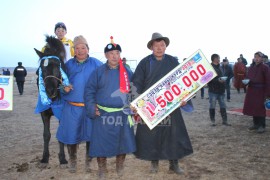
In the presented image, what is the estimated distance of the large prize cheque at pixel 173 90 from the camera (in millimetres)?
4219

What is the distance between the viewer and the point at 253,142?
6.54 metres

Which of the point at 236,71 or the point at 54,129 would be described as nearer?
the point at 54,129

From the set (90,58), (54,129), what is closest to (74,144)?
(90,58)

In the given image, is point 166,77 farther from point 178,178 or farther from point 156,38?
point 178,178

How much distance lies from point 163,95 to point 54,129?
5.08m

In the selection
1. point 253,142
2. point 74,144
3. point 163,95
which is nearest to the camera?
point 163,95

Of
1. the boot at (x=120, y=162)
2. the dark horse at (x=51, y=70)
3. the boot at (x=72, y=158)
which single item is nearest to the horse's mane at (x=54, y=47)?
the dark horse at (x=51, y=70)

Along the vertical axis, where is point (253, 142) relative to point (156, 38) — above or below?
below

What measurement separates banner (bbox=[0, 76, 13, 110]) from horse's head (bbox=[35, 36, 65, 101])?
0.69m

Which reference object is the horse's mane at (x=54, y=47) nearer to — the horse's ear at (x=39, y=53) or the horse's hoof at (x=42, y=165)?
the horse's ear at (x=39, y=53)

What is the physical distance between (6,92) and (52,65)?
1.04 meters

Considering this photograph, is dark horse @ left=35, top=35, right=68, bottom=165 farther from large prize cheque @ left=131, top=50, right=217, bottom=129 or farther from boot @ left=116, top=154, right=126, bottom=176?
large prize cheque @ left=131, top=50, right=217, bottom=129

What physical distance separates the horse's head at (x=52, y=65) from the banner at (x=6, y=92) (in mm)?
693

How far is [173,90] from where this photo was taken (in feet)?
14.2
